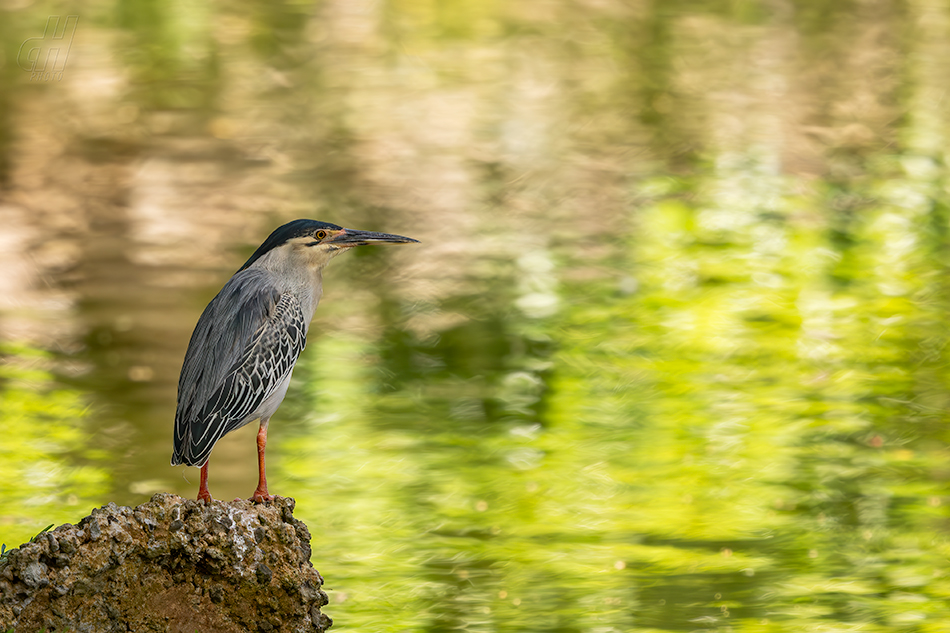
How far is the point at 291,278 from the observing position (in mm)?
6070

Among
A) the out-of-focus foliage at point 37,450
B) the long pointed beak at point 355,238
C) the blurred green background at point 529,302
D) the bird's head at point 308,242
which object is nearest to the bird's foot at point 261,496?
the bird's head at point 308,242

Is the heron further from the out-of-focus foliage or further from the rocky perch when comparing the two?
the out-of-focus foliage

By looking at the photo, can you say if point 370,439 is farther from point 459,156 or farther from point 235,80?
point 235,80

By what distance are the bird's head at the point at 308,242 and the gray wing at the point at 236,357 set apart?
0.11 meters

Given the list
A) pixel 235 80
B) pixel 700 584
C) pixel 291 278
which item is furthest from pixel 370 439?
pixel 235 80

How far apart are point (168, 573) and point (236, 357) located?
0.97m

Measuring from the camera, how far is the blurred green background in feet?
30.0

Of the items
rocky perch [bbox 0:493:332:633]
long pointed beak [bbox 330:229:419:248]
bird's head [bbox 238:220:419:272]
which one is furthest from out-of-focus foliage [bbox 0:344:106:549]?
long pointed beak [bbox 330:229:419:248]

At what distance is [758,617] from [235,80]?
597 inches

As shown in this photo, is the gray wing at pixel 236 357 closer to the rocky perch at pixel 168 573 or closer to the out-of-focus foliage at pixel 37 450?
the rocky perch at pixel 168 573

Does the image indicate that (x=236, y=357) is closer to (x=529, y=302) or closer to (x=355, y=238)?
(x=355, y=238)

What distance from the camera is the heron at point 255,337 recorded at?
587cm

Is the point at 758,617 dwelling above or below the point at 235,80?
below

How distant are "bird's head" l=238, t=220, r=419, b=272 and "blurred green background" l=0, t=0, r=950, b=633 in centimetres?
293
